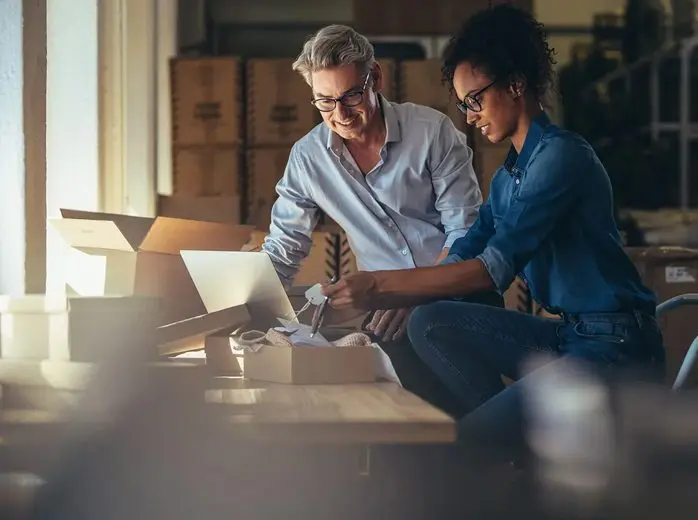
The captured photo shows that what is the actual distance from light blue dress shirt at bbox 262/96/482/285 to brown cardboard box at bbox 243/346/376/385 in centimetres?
85

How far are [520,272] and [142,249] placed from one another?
0.95 m

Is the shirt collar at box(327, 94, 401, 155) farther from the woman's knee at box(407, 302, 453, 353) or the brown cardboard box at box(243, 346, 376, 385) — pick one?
the brown cardboard box at box(243, 346, 376, 385)

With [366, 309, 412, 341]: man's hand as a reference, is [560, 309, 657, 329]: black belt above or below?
above

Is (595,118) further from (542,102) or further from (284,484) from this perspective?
(284,484)

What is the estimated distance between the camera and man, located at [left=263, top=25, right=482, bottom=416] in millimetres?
2350

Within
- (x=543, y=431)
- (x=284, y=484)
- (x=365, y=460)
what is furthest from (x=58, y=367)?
→ (x=543, y=431)

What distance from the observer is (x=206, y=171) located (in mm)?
4477

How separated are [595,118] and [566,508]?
446 centimetres

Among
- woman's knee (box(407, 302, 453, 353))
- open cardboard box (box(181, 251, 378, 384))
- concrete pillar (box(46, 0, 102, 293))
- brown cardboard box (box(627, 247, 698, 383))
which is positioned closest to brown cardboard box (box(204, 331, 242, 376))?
open cardboard box (box(181, 251, 378, 384))

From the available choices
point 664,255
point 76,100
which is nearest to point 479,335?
point 76,100

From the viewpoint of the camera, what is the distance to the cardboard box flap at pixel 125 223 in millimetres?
2230

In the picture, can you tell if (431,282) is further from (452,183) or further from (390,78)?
(390,78)

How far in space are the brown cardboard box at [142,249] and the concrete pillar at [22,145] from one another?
166mm

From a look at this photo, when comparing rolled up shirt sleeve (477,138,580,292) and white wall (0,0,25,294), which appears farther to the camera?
white wall (0,0,25,294)
